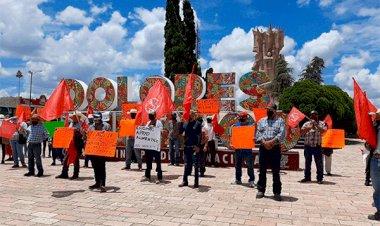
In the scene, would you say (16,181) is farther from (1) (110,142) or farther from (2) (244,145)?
(2) (244,145)

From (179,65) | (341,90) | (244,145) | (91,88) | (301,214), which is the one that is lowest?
(301,214)

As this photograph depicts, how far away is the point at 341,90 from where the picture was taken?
36062 mm

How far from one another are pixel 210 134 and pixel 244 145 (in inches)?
134

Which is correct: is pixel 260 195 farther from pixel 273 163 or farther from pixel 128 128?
pixel 128 128

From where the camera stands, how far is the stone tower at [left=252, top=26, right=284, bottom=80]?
2817 inches

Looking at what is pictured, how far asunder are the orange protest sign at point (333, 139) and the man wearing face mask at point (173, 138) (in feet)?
15.9

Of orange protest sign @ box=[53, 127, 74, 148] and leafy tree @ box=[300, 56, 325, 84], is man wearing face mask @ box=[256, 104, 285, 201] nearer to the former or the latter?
orange protest sign @ box=[53, 127, 74, 148]

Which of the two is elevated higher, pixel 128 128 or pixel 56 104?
pixel 56 104

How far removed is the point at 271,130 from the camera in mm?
6977

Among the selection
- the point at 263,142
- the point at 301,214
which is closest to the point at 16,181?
the point at 263,142

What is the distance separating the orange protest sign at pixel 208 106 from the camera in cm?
1200

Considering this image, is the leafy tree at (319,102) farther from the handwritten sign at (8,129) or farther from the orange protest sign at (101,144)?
the orange protest sign at (101,144)

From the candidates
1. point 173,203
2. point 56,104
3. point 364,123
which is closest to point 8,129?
point 56,104

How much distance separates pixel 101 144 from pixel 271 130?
3.58 metres
